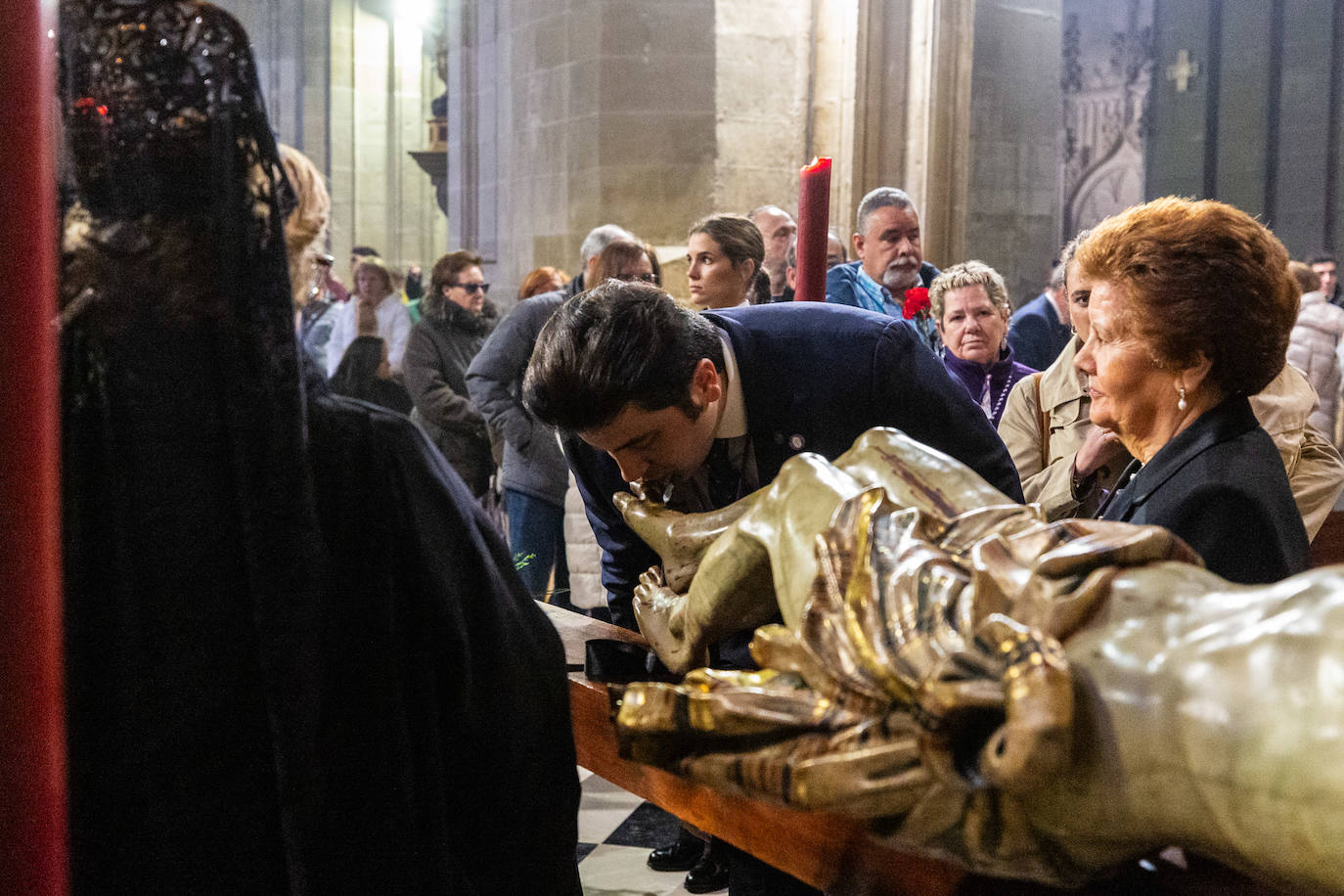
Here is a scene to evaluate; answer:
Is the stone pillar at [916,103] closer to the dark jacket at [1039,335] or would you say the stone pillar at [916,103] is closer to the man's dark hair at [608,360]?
the dark jacket at [1039,335]

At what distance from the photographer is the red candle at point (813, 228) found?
2.04 m

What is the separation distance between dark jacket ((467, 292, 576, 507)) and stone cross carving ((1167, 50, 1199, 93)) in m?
10.1

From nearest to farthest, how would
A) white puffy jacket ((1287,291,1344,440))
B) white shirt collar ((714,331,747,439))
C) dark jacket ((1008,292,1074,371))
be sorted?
1. white shirt collar ((714,331,747,439))
2. dark jacket ((1008,292,1074,371))
3. white puffy jacket ((1287,291,1344,440))

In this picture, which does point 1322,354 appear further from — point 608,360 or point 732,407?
point 608,360

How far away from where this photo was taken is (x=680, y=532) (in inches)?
63.7

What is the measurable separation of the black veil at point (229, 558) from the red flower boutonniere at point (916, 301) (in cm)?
305

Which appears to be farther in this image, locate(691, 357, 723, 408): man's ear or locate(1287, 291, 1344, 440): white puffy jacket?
locate(1287, 291, 1344, 440): white puffy jacket

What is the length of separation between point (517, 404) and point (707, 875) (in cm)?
213

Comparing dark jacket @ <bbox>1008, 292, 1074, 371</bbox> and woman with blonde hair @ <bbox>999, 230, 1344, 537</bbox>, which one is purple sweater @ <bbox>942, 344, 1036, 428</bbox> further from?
dark jacket @ <bbox>1008, 292, 1074, 371</bbox>

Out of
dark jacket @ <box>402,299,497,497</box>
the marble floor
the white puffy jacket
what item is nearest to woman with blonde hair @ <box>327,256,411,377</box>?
dark jacket @ <box>402,299,497,497</box>

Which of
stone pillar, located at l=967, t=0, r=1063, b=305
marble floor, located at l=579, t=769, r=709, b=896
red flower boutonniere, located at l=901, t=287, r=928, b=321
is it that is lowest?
marble floor, located at l=579, t=769, r=709, b=896

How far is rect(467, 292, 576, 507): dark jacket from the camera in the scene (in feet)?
15.9

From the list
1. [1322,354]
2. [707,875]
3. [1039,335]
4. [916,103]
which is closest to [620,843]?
[707,875]

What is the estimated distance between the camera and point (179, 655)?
3.77ft
